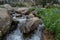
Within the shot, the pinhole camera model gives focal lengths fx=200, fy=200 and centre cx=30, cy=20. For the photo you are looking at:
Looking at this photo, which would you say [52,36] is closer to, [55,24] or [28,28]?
[55,24]

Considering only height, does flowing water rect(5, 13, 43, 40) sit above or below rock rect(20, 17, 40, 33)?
below

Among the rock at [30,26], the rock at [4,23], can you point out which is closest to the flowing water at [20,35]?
the rock at [30,26]

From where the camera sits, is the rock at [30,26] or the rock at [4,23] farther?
the rock at [4,23]

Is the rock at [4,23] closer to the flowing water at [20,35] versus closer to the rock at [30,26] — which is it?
the flowing water at [20,35]

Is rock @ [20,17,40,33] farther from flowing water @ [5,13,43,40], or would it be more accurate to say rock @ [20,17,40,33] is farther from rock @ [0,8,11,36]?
rock @ [0,8,11,36]

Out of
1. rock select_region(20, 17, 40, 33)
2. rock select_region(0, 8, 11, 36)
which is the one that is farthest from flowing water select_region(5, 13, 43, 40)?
rock select_region(0, 8, 11, 36)

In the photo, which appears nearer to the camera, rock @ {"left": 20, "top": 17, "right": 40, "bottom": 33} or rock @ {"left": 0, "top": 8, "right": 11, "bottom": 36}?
rock @ {"left": 20, "top": 17, "right": 40, "bottom": 33}

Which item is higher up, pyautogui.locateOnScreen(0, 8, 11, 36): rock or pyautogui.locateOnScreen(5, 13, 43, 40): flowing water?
pyautogui.locateOnScreen(0, 8, 11, 36): rock

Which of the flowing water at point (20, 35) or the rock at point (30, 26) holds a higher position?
the rock at point (30, 26)

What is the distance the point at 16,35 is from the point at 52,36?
2.75 m

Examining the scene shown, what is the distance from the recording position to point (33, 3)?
15.3 meters

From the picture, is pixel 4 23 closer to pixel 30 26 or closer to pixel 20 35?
pixel 20 35

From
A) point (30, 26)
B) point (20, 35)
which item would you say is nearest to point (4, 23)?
point (20, 35)

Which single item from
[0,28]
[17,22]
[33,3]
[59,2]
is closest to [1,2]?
[33,3]
